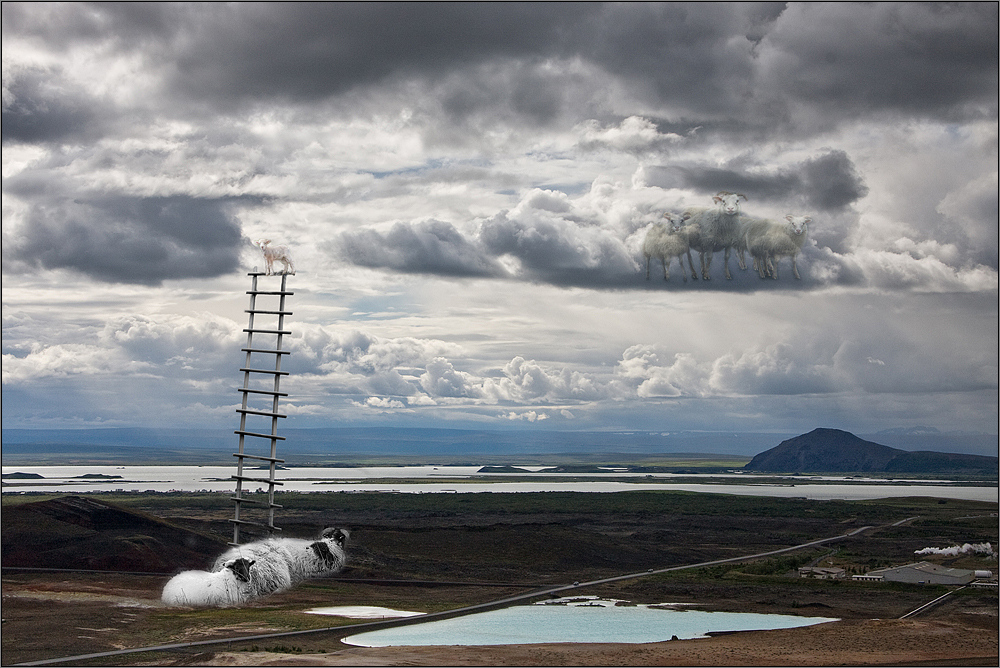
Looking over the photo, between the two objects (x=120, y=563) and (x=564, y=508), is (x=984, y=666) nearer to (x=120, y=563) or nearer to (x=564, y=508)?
(x=120, y=563)

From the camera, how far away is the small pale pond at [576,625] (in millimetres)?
42344

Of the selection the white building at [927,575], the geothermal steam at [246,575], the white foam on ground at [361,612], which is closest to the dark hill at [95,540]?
the geothermal steam at [246,575]

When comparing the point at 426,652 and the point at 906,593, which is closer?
the point at 426,652

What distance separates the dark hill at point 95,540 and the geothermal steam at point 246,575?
37.9 ft

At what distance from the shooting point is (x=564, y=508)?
13688 centimetres

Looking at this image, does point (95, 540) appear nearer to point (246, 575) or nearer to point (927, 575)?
point (246, 575)

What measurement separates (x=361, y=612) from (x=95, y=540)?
2539cm

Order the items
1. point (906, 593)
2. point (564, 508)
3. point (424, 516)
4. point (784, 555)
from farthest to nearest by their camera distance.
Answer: point (564, 508) < point (424, 516) < point (784, 555) < point (906, 593)

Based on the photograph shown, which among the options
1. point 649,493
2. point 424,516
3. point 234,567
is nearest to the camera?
point 234,567

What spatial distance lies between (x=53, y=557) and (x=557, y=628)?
3459cm

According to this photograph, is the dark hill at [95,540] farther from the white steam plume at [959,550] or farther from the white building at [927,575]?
the white steam plume at [959,550]

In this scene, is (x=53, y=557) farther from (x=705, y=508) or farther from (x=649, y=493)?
(x=649, y=493)

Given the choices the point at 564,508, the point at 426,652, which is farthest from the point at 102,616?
the point at 564,508

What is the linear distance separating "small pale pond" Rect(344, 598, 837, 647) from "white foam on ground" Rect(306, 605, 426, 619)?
99.3 inches
